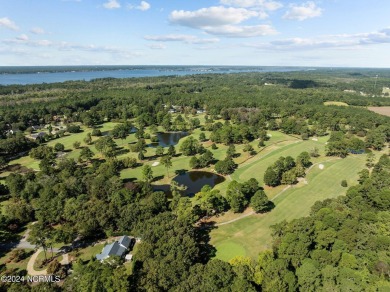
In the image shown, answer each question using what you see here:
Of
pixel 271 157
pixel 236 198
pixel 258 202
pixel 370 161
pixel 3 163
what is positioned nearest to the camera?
pixel 258 202

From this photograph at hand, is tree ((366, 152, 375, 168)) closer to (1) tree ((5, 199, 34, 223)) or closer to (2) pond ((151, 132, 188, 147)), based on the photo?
(2) pond ((151, 132, 188, 147))

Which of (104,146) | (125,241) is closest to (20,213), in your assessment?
(125,241)

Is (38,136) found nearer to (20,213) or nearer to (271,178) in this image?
(20,213)

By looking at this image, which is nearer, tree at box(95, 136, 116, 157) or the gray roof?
the gray roof

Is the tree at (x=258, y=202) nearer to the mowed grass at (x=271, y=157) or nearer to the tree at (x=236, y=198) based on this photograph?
the tree at (x=236, y=198)

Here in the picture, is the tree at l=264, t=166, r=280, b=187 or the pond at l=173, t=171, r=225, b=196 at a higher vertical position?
the tree at l=264, t=166, r=280, b=187

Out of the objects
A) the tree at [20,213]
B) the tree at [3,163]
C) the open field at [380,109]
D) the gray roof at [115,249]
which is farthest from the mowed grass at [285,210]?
the open field at [380,109]

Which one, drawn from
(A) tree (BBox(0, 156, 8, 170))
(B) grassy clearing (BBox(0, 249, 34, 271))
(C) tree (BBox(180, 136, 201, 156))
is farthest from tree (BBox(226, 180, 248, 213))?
(A) tree (BBox(0, 156, 8, 170))

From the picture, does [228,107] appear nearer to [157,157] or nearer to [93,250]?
[157,157]
